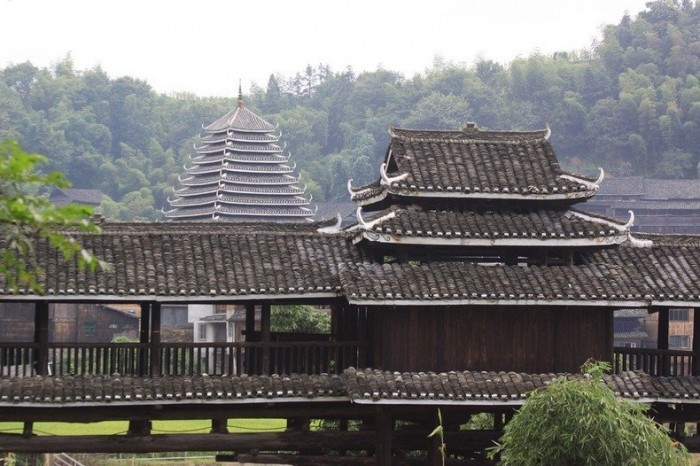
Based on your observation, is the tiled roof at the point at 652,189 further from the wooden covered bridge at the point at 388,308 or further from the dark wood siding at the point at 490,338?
the dark wood siding at the point at 490,338

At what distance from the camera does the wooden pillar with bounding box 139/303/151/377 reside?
2294 centimetres

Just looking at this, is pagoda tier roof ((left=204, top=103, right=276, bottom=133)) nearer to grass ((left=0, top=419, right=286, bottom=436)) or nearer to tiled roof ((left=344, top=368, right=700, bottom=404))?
grass ((left=0, top=419, right=286, bottom=436))

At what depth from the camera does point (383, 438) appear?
23344mm

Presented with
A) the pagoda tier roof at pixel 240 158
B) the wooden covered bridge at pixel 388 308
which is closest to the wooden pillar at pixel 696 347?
the wooden covered bridge at pixel 388 308

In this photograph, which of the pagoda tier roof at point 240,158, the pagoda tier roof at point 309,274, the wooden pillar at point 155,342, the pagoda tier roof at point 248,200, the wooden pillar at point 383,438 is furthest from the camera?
the pagoda tier roof at point 240,158

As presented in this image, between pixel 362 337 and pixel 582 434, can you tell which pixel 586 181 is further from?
pixel 582 434

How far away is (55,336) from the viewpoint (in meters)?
64.1

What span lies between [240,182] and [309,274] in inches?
2158

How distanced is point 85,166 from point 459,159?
110332mm

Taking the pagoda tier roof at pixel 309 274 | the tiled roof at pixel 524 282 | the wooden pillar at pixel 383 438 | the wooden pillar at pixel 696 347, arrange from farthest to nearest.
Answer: the wooden pillar at pixel 696 347 < the wooden pillar at pixel 383 438 < the tiled roof at pixel 524 282 < the pagoda tier roof at pixel 309 274

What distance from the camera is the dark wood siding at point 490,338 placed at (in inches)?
911

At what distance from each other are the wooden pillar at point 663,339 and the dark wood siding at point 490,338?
64.3 inches

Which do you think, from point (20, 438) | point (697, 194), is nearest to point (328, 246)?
point (20, 438)

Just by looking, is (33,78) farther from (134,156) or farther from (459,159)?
(459,159)
